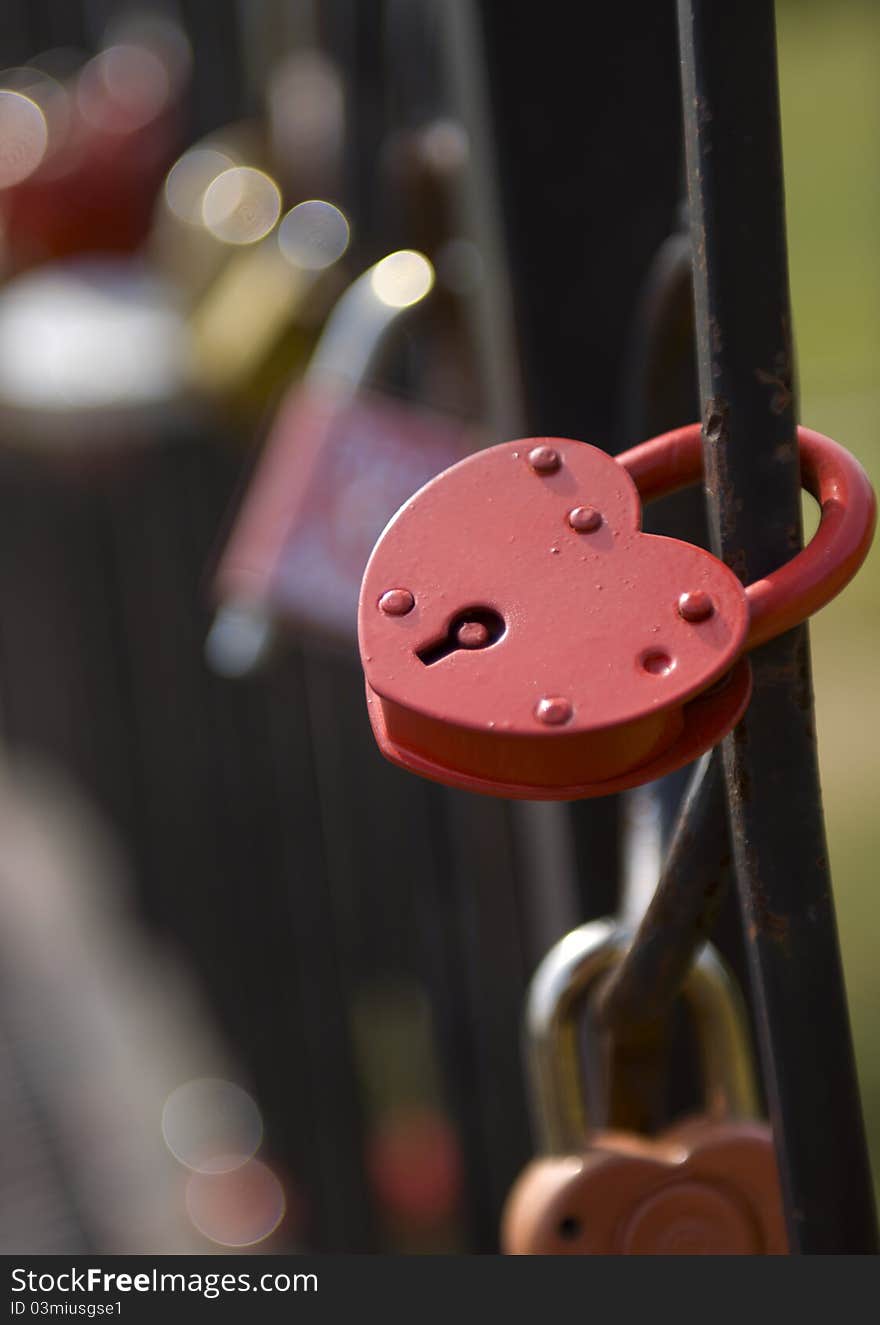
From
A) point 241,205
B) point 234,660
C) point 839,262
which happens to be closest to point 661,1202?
point 234,660

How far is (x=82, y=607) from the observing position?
4.97ft

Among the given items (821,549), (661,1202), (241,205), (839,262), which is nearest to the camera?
(821,549)

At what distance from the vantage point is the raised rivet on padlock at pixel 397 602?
277 millimetres

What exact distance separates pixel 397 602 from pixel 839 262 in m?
8.29

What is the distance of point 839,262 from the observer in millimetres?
7988

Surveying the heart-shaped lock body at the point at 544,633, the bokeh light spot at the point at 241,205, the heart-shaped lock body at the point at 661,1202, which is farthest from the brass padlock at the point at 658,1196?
the bokeh light spot at the point at 241,205

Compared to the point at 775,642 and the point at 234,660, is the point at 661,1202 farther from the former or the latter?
the point at 234,660

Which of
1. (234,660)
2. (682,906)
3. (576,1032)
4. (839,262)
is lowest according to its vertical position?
(839,262)

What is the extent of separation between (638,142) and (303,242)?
520 mm

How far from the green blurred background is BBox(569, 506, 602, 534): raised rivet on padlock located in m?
3.72

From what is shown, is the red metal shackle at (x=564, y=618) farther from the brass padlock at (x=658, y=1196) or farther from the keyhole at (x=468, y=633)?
the brass padlock at (x=658, y=1196)

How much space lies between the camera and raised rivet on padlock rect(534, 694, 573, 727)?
259mm

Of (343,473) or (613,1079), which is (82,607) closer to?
(343,473)

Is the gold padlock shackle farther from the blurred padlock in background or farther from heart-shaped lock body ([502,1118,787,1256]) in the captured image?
the blurred padlock in background
